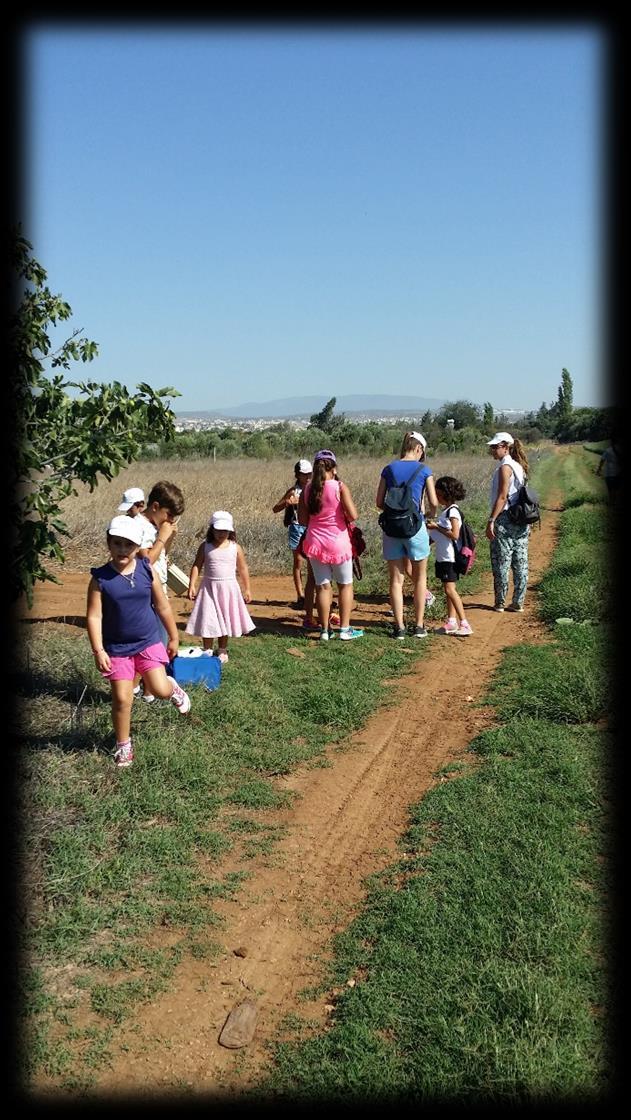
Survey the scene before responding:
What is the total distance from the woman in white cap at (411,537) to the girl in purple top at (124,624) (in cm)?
357

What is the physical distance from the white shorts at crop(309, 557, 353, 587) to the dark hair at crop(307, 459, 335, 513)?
1.61 ft

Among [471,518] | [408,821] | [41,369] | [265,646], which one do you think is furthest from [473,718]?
[471,518]

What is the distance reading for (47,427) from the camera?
19.0 ft

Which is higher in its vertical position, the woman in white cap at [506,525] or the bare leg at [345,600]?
the woman in white cap at [506,525]

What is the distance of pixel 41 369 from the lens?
5797 mm

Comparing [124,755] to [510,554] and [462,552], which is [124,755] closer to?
[462,552]

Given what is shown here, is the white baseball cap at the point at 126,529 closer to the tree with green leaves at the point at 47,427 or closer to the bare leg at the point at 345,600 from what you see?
the tree with green leaves at the point at 47,427

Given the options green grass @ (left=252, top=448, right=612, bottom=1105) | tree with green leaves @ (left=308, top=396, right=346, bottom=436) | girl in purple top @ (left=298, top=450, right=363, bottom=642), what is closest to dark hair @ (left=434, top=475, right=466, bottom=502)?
girl in purple top @ (left=298, top=450, right=363, bottom=642)

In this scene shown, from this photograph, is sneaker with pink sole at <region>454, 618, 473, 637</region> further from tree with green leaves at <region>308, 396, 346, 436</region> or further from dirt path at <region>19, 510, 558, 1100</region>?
tree with green leaves at <region>308, 396, 346, 436</region>

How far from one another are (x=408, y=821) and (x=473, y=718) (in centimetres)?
171

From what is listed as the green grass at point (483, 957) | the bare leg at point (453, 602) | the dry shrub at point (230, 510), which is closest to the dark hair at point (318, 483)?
the bare leg at point (453, 602)

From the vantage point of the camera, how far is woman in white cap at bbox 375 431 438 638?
8.45 meters

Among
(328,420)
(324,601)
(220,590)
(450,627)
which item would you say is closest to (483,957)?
(220,590)

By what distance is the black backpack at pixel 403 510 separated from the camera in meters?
8.41
